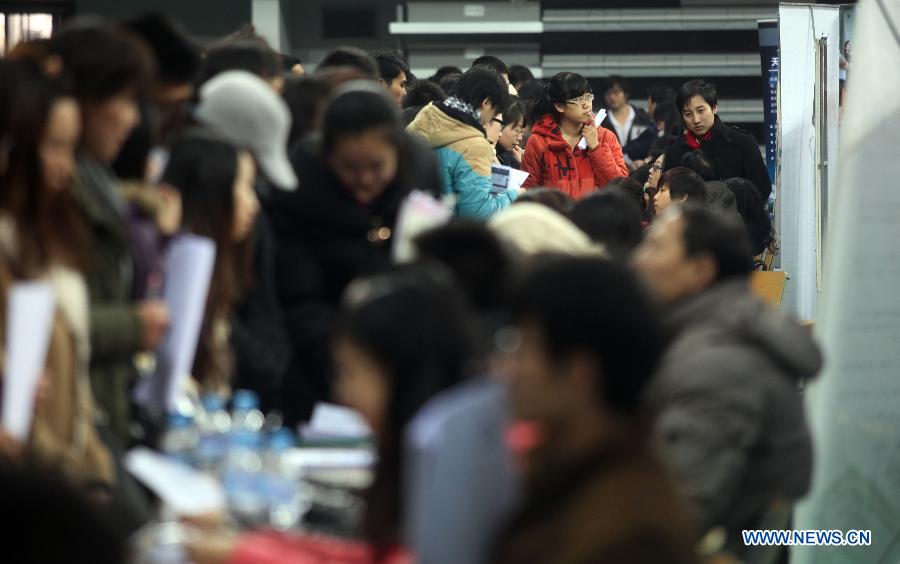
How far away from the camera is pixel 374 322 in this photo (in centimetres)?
250

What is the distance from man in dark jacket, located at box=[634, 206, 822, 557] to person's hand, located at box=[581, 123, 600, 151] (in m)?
4.68

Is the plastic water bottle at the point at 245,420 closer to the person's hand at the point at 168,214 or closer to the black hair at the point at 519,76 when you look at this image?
the person's hand at the point at 168,214

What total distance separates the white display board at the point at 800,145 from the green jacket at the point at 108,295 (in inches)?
252

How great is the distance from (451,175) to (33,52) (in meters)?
3.47

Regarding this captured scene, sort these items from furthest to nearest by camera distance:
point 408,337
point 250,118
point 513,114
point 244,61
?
Result: 1. point 513,114
2. point 244,61
3. point 250,118
4. point 408,337

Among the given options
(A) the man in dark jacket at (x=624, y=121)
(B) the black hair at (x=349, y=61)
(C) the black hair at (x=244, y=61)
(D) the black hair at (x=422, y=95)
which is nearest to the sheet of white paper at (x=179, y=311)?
(C) the black hair at (x=244, y=61)

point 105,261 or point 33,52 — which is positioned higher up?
point 33,52

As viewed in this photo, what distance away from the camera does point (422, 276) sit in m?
2.54

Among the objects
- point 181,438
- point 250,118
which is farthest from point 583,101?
point 181,438

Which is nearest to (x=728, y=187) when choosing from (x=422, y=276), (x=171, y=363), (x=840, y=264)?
(x=840, y=264)

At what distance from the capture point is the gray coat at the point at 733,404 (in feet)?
11.3

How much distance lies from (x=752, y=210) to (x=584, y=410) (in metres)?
6.37

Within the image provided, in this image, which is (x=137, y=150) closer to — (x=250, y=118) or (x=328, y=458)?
(x=250, y=118)

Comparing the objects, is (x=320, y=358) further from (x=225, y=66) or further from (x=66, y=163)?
(x=66, y=163)
